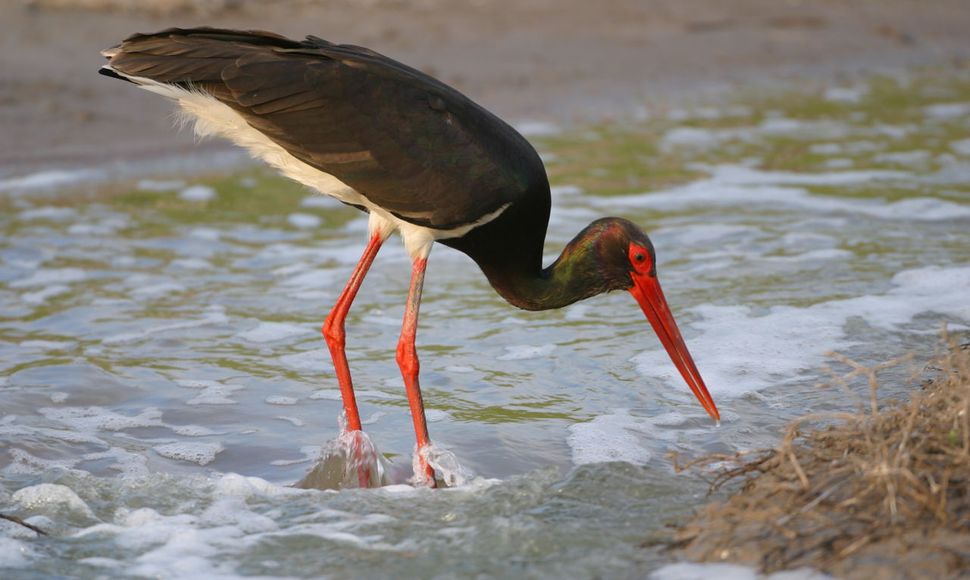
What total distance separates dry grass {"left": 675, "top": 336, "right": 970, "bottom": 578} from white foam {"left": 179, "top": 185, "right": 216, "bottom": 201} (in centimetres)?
563

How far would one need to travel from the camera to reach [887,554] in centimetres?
322

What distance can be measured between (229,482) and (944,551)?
2.29 m

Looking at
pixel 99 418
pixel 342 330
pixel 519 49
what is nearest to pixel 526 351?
pixel 342 330

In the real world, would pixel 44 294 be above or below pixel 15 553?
above

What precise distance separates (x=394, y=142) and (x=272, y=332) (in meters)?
1.76

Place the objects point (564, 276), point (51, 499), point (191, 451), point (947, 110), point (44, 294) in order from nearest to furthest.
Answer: point (51, 499), point (191, 451), point (564, 276), point (44, 294), point (947, 110)

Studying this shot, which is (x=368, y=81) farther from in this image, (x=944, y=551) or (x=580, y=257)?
(x=944, y=551)

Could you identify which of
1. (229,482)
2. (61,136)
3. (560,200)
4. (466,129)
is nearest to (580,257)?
(466,129)

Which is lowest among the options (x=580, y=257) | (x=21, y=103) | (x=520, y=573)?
(x=520, y=573)

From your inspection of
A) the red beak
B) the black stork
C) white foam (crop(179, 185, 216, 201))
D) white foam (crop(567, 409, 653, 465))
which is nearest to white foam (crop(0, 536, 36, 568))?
the black stork

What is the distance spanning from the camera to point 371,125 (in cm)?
471

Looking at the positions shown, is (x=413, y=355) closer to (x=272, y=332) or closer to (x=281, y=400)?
(x=281, y=400)

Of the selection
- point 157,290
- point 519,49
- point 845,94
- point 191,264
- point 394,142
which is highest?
point 519,49

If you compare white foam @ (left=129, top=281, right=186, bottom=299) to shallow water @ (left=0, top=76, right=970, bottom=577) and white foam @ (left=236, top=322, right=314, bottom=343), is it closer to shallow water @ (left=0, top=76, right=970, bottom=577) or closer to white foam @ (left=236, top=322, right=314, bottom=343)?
shallow water @ (left=0, top=76, right=970, bottom=577)
